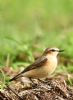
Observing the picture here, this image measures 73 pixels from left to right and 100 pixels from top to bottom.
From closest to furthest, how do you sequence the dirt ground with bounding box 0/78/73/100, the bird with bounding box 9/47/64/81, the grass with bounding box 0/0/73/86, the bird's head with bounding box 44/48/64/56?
the dirt ground with bounding box 0/78/73/100 → the bird with bounding box 9/47/64/81 → the bird's head with bounding box 44/48/64/56 → the grass with bounding box 0/0/73/86

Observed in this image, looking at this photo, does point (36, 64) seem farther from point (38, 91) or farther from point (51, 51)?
point (38, 91)

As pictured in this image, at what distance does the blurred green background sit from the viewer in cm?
1738

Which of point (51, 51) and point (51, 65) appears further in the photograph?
point (51, 51)

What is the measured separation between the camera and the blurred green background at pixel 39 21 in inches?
684

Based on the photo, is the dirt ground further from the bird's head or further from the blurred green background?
the blurred green background

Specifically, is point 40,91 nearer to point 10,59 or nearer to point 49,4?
point 10,59

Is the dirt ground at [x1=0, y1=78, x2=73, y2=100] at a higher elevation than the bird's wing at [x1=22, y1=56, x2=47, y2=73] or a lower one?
lower

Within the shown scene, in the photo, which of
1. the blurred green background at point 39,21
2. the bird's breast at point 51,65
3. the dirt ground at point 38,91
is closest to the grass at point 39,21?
the blurred green background at point 39,21

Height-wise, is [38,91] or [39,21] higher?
[39,21]

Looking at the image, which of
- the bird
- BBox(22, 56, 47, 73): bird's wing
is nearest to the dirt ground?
the bird

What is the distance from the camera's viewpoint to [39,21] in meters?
20.8

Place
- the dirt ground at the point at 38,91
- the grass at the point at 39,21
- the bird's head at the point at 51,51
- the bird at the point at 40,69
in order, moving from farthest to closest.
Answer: the grass at the point at 39,21, the bird's head at the point at 51,51, the bird at the point at 40,69, the dirt ground at the point at 38,91

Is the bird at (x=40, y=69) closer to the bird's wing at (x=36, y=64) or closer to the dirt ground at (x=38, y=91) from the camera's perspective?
the bird's wing at (x=36, y=64)

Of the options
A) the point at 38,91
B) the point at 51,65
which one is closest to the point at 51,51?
the point at 51,65
